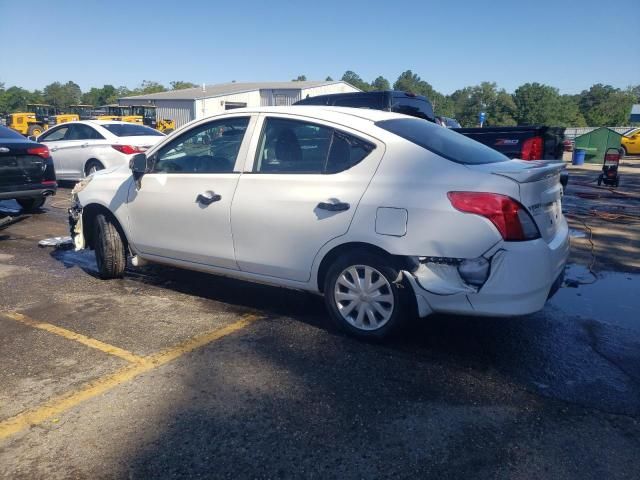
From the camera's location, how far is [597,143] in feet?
79.0

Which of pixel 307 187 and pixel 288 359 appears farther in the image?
pixel 307 187

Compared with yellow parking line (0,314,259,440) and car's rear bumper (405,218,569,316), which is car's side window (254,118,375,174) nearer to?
car's rear bumper (405,218,569,316)

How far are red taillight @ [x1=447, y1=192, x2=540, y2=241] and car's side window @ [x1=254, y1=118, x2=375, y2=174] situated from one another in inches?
33.0

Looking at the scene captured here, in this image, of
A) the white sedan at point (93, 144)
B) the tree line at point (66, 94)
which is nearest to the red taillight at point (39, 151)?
the white sedan at point (93, 144)

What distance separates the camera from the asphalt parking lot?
8.55 ft

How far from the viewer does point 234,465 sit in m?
2.56

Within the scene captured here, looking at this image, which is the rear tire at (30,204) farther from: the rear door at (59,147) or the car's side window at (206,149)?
the car's side window at (206,149)

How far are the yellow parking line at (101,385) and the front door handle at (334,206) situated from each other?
46.3 inches

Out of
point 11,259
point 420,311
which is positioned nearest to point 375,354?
point 420,311

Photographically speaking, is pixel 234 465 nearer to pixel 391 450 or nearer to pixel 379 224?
pixel 391 450

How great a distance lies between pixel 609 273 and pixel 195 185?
4.46 metres

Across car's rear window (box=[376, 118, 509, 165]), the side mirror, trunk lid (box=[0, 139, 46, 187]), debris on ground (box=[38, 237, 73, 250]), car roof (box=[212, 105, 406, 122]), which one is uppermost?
car roof (box=[212, 105, 406, 122])

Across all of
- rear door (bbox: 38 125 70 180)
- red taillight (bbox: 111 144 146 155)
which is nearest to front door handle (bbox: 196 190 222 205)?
red taillight (bbox: 111 144 146 155)

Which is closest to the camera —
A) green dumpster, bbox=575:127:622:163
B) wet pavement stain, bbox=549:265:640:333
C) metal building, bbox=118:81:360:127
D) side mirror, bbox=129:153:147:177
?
wet pavement stain, bbox=549:265:640:333
